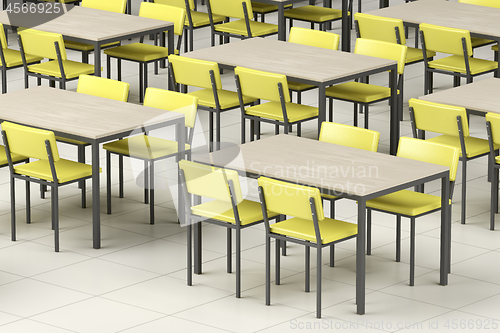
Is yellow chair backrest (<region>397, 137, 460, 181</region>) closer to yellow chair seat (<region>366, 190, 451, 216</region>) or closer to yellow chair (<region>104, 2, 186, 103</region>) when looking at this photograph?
yellow chair seat (<region>366, 190, 451, 216</region>)

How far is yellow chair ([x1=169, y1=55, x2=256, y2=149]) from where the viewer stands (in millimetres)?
7855

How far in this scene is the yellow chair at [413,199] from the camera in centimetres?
590

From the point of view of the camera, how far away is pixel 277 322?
540 centimetres

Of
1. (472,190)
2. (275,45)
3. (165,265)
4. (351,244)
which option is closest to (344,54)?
(275,45)

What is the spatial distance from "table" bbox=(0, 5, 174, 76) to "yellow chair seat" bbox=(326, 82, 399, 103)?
1.73m

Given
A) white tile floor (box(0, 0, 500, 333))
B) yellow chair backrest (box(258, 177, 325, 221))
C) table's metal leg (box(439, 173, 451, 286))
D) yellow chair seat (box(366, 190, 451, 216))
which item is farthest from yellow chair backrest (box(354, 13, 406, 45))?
yellow chair backrest (box(258, 177, 325, 221))

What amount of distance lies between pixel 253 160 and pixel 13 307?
159cm

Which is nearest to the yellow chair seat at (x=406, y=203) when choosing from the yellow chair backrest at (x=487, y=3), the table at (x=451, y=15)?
the table at (x=451, y=15)

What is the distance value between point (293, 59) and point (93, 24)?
207cm

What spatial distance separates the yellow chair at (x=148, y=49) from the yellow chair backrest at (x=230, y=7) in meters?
0.57

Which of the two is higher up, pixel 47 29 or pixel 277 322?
pixel 47 29

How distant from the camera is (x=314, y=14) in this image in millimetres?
10242

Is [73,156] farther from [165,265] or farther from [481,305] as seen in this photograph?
[481,305]

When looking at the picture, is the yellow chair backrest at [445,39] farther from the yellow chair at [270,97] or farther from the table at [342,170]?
the table at [342,170]
